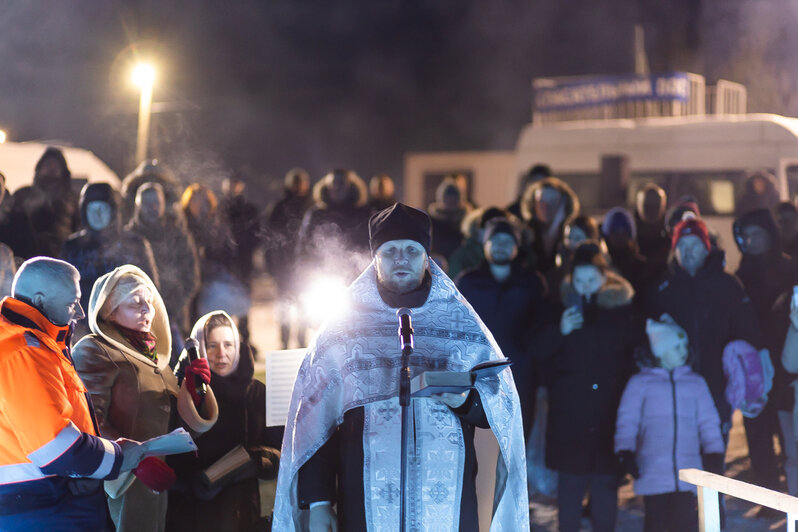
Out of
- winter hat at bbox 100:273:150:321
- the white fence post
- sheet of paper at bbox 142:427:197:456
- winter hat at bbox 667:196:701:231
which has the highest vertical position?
winter hat at bbox 667:196:701:231

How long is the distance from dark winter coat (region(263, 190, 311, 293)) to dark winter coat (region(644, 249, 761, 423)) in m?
4.61

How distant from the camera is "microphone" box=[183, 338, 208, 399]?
439cm

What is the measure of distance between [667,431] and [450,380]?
103 inches

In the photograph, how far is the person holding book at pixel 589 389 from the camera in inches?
223

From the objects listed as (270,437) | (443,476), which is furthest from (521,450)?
(270,437)

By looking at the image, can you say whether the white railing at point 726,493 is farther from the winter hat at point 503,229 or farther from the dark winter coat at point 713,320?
the winter hat at point 503,229

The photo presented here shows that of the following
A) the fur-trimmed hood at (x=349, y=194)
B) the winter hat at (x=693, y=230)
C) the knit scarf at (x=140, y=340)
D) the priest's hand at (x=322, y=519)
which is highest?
the fur-trimmed hood at (x=349, y=194)

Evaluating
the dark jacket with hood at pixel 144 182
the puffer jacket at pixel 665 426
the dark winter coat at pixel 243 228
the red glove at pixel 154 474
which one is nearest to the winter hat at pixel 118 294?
the red glove at pixel 154 474

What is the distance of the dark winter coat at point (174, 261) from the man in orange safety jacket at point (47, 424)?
3439 millimetres

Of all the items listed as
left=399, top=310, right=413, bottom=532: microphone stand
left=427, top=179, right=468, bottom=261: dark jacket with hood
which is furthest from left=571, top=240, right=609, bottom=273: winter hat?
left=427, top=179, right=468, bottom=261: dark jacket with hood

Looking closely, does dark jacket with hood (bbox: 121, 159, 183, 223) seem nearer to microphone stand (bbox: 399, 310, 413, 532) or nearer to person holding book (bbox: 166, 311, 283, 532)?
person holding book (bbox: 166, 311, 283, 532)

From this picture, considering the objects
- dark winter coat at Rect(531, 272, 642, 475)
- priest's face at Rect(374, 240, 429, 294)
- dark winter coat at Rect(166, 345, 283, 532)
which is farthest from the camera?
dark winter coat at Rect(531, 272, 642, 475)

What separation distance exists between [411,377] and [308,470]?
1.82 ft

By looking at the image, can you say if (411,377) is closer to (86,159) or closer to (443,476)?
(443,476)
